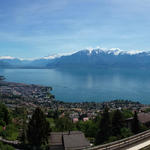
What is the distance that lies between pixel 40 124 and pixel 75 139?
220 cm

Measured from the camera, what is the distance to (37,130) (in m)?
11.1

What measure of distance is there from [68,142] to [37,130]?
187 centimetres

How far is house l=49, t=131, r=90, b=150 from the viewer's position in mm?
10703

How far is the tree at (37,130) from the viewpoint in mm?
11141

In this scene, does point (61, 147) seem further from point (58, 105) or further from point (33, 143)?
point (58, 105)

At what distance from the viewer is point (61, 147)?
456 inches

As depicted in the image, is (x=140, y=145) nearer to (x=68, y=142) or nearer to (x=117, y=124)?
(x=68, y=142)

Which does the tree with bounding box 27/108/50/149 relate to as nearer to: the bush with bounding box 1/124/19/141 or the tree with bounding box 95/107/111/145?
the tree with bounding box 95/107/111/145

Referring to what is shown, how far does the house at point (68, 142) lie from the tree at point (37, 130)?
30.9 inches

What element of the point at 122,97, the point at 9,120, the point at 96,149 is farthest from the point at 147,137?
the point at 122,97

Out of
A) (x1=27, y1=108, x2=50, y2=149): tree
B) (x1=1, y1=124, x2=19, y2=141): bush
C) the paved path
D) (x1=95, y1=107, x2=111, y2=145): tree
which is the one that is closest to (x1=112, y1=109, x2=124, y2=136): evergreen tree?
(x1=95, y1=107, x2=111, y2=145): tree

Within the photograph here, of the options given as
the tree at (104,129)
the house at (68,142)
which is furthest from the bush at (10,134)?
the tree at (104,129)

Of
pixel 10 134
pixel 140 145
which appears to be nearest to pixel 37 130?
pixel 10 134

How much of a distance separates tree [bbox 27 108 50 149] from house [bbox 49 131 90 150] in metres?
0.78
